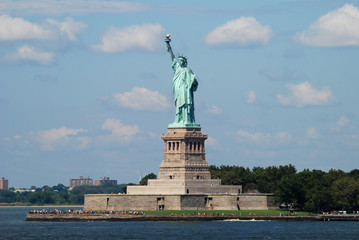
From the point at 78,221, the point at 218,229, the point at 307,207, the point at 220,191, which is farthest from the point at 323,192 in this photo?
the point at 78,221

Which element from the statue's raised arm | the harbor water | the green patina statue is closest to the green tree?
the harbor water

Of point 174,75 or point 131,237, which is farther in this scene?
point 174,75

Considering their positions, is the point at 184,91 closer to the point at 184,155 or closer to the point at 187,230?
the point at 184,155

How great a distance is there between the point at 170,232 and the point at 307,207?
1218 inches

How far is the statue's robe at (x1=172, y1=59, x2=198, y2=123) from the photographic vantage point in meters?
133

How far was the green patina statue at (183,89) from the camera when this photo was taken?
133 meters

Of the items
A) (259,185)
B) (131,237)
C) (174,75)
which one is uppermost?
(174,75)

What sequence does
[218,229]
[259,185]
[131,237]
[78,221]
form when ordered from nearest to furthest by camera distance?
[131,237] → [218,229] → [78,221] → [259,185]

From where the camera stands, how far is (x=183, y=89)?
5251 inches

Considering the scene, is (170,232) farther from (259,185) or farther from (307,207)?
(259,185)

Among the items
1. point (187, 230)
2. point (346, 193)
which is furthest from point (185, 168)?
point (187, 230)

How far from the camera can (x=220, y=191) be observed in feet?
431

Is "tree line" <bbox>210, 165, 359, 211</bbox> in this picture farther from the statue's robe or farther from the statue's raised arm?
the statue's raised arm

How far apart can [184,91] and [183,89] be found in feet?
0.97
